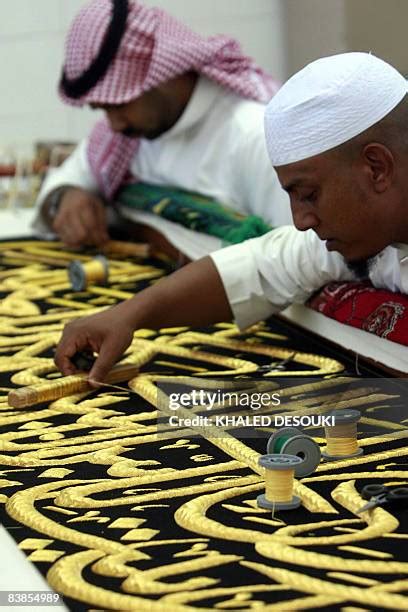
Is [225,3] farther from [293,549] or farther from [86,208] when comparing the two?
[293,549]

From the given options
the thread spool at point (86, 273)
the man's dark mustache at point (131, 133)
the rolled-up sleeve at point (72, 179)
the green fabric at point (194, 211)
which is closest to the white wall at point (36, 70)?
the rolled-up sleeve at point (72, 179)

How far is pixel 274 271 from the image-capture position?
300 centimetres

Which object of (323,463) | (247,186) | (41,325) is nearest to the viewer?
(323,463)

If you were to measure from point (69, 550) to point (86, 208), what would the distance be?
2.90m

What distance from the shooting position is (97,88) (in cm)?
420

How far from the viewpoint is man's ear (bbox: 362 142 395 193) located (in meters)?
2.44

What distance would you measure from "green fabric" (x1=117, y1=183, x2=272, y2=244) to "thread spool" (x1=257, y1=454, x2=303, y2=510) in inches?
61.3

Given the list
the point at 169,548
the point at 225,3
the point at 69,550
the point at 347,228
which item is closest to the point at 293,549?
the point at 169,548

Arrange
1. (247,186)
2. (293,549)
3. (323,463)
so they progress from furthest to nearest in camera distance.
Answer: (247,186)
(323,463)
(293,549)

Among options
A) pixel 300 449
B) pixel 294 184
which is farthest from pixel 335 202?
pixel 300 449

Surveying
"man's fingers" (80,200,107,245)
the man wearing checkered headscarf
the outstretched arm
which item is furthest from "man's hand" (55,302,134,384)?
"man's fingers" (80,200,107,245)

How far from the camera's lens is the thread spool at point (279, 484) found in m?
1.92

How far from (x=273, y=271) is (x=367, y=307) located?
30 centimetres

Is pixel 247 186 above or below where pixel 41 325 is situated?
above
